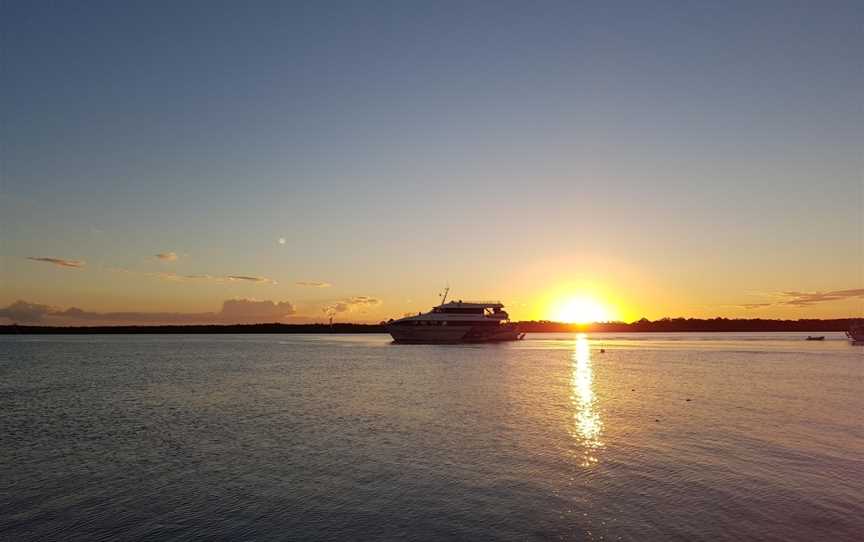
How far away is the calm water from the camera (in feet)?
43.4

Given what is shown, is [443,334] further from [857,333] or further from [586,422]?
[857,333]

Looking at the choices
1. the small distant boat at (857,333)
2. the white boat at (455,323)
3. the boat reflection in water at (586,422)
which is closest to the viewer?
the boat reflection in water at (586,422)

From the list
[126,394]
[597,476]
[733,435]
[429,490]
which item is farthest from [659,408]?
[126,394]

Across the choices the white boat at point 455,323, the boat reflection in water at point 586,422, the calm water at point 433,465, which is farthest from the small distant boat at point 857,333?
the boat reflection in water at point 586,422

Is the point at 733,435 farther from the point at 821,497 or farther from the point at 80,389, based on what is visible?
the point at 80,389

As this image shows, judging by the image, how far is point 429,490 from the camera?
16.0 meters

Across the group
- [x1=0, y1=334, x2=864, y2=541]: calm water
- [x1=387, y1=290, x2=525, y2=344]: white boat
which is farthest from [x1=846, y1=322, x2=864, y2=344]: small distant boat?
[x1=0, y1=334, x2=864, y2=541]: calm water

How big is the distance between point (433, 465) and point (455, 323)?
329 feet

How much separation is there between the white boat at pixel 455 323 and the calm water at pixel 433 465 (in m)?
79.3

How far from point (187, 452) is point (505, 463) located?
42.0ft

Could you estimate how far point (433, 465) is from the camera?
18.9m

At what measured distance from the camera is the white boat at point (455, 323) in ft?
392

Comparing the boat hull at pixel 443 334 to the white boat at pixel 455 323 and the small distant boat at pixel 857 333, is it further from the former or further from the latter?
the small distant boat at pixel 857 333

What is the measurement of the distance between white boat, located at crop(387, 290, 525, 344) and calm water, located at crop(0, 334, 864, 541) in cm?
7932
